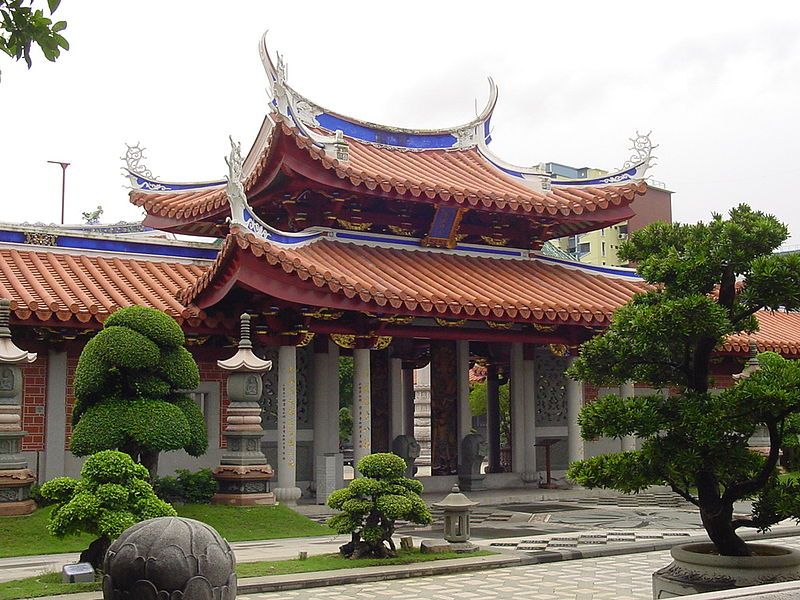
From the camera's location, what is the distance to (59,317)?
1526 cm

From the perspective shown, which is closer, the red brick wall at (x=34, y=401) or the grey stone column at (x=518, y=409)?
the red brick wall at (x=34, y=401)

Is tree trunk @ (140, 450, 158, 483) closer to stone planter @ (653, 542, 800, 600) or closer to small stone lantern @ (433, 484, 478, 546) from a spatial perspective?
small stone lantern @ (433, 484, 478, 546)

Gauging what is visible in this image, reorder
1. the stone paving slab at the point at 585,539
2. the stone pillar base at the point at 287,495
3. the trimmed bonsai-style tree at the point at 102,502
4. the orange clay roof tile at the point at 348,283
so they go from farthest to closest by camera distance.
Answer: the stone pillar base at the point at 287,495 → the orange clay roof tile at the point at 348,283 → the stone paving slab at the point at 585,539 → the trimmed bonsai-style tree at the point at 102,502

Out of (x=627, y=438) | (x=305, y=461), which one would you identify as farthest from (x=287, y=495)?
(x=627, y=438)

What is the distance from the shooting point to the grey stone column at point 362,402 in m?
17.8

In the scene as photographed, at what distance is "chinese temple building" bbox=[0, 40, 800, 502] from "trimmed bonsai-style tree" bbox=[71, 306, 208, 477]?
7.97 feet

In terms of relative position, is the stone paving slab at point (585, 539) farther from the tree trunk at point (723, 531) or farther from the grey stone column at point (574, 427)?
the grey stone column at point (574, 427)

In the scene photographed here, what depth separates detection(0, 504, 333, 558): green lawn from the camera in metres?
12.8

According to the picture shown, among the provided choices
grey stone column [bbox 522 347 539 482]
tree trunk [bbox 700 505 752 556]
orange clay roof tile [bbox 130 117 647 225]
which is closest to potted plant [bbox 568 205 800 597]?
tree trunk [bbox 700 505 752 556]

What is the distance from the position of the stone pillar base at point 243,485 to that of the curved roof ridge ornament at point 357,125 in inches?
238

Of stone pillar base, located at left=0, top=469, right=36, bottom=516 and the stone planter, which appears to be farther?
stone pillar base, located at left=0, top=469, right=36, bottom=516

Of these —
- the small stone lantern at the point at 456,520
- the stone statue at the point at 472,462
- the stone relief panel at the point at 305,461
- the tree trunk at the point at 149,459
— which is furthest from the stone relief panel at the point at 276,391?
the small stone lantern at the point at 456,520

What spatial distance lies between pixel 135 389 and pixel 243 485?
282 cm

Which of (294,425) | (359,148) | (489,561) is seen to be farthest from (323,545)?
(359,148)
